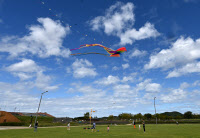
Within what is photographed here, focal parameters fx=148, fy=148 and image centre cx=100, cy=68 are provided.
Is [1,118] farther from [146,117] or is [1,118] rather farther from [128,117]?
[146,117]

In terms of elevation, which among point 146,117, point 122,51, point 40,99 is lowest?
point 146,117

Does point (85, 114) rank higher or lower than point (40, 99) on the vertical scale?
lower

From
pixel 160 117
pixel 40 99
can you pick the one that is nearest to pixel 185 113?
pixel 160 117

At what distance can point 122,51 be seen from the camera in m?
13.4

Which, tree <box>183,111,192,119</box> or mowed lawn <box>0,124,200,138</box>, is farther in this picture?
tree <box>183,111,192,119</box>

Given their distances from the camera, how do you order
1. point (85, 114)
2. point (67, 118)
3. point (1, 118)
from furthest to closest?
1. point (85, 114)
2. point (67, 118)
3. point (1, 118)

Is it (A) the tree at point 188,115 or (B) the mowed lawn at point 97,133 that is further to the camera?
(A) the tree at point 188,115

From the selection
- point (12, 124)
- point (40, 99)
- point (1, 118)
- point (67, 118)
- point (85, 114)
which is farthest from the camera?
point (85, 114)

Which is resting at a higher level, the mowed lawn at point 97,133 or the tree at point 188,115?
the mowed lawn at point 97,133

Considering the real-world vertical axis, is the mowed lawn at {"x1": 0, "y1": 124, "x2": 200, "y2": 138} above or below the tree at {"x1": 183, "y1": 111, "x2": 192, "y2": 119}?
above

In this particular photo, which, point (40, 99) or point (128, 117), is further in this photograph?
point (128, 117)

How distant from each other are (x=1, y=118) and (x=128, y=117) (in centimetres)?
12356

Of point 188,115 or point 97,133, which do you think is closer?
point 97,133

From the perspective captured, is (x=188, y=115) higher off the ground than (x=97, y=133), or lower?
lower
